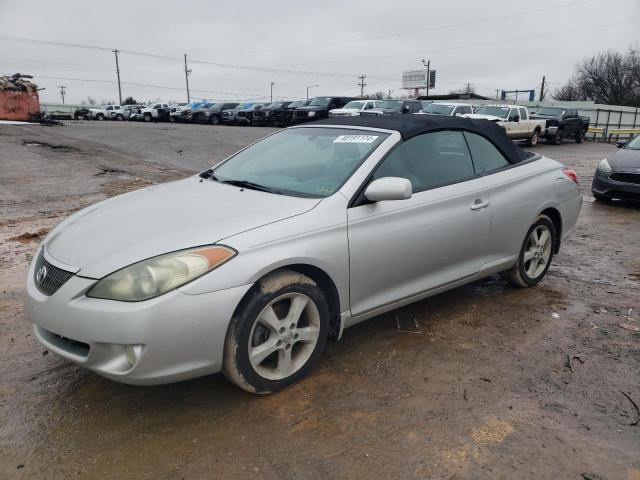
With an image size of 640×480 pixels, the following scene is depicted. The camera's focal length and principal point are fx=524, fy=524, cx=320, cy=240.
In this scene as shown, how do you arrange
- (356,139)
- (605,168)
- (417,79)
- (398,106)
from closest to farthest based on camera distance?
(356,139) < (605,168) < (398,106) < (417,79)

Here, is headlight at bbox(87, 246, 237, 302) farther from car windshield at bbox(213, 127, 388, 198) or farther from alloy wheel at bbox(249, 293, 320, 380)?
car windshield at bbox(213, 127, 388, 198)

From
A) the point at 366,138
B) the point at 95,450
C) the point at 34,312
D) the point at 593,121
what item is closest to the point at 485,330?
the point at 366,138

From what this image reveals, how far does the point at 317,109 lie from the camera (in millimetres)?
28891

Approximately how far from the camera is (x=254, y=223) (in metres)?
2.89

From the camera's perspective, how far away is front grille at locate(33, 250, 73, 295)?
2709 mm

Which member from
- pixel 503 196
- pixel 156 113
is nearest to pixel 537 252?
pixel 503 196

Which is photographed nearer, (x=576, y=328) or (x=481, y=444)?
(x=481, y=444)

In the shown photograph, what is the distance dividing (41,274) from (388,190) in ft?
6.68

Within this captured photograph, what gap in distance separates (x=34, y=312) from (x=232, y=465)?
53.1 inches

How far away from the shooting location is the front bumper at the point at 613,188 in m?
9.09

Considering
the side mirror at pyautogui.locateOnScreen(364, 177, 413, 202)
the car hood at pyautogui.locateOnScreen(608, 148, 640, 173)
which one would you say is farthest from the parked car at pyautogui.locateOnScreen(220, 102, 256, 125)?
the side mirror at pyautogui.locateOnScreen(364, 177, 413, 202)

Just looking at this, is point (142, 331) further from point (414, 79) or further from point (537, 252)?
point (414, 79)

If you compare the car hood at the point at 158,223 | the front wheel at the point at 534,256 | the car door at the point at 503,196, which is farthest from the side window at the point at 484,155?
the car hood at the point at 158,223

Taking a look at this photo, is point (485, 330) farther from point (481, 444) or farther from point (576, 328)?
point (481, 444)
